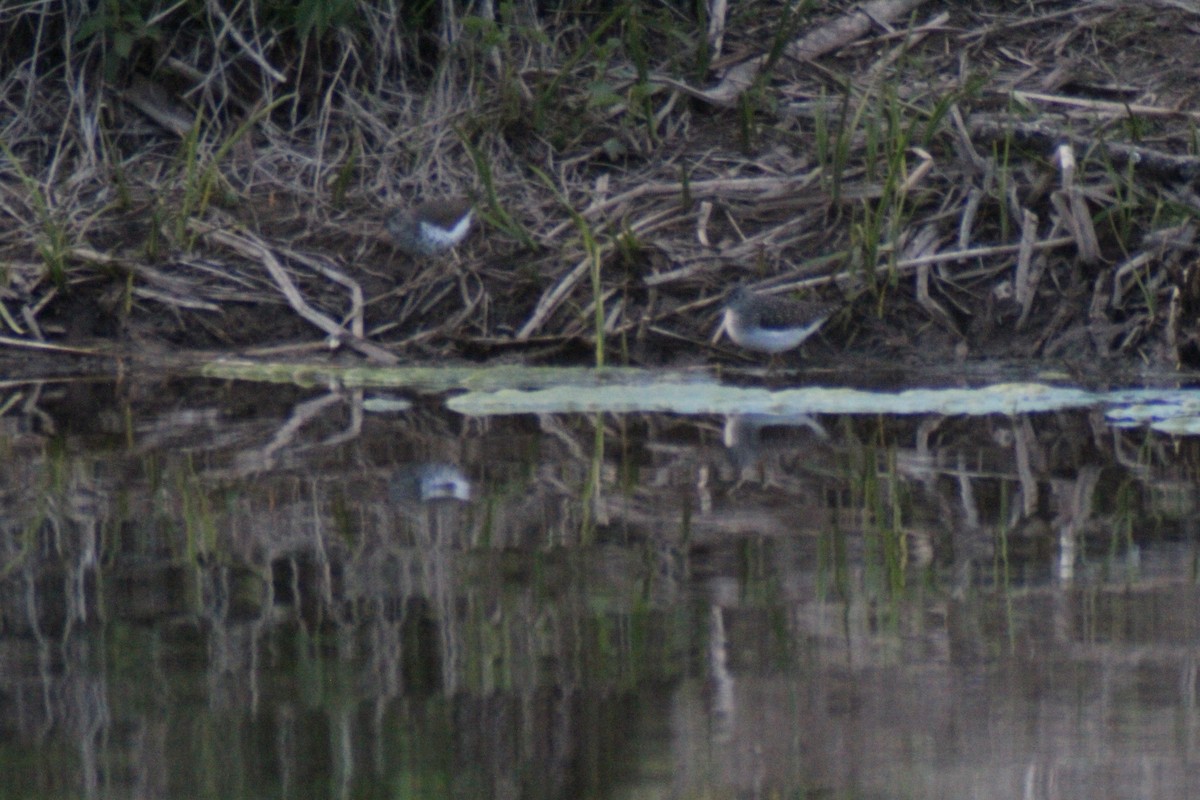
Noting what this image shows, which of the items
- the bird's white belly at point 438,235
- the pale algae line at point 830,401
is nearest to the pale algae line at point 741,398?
the pale algae line at point 830,401

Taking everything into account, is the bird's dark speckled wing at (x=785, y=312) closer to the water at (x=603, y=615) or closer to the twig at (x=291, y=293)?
the water at (x=603, y=615)

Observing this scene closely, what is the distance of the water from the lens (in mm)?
2385

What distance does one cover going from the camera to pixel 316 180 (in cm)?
757

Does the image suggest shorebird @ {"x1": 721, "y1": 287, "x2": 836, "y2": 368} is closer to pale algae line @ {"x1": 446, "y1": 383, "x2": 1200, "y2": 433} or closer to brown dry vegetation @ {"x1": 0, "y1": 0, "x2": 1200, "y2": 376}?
brown dry vegetation @ {"x1": 0, "y1": 0, "x2": 1200, "y2": 376}

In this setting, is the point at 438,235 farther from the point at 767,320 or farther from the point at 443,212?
the point at 767,320

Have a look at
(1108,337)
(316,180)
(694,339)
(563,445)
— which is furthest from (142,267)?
(1108,337)

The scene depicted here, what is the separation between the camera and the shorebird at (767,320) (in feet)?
20.4

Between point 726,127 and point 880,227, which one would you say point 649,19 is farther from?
point 880,227

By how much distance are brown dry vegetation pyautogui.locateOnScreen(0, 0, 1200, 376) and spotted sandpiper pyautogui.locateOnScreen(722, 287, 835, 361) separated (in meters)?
0.31

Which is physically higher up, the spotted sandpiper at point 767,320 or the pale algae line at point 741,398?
the spotted sandpiper at point 767,320

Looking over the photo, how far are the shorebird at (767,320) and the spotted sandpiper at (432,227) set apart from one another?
1.16 meters

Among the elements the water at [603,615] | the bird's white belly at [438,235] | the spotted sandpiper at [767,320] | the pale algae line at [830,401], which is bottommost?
the water at [603,615]

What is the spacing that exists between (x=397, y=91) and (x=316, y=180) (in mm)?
674

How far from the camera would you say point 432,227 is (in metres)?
6.83
